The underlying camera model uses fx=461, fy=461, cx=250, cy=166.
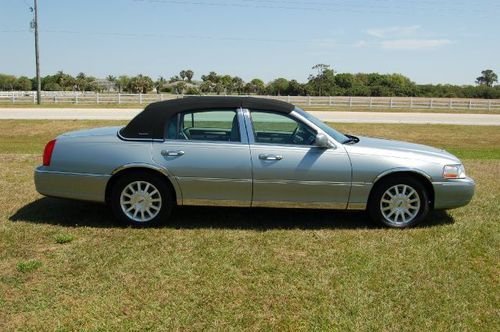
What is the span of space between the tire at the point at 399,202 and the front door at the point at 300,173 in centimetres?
38

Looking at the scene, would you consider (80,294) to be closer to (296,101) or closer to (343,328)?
(343,328)

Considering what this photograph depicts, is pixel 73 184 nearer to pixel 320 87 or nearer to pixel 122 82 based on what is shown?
pixel 320 87

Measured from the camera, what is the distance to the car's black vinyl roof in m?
5.30

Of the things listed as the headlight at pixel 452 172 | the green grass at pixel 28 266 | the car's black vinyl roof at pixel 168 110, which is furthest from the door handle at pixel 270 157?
the green grass at pixel 28 266

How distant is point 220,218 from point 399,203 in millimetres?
2147

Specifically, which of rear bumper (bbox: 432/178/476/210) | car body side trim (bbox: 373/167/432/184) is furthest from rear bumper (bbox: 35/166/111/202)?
rear bumper (bbox: 432/178/476/210)

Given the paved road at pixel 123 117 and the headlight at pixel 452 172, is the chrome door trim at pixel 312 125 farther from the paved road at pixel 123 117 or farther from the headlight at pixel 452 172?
the paved road at pixel 123 117

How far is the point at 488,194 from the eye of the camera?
715 cm

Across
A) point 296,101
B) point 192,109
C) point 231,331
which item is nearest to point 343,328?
point 231,331

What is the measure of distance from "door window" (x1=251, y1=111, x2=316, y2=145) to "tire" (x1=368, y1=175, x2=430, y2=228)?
3.29 ft

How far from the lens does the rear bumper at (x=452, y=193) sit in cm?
532

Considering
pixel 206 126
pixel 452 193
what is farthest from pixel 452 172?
pixel 206 126

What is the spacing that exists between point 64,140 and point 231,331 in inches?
133

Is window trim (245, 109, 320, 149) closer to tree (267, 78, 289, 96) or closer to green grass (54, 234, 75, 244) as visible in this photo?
green grass (54, 234, 75, 244)
